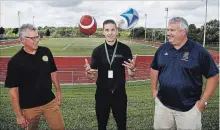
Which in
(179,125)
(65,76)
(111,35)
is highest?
(111,35)

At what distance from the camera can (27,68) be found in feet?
13.7

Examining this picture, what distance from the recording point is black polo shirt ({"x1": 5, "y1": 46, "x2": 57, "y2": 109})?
4148mm

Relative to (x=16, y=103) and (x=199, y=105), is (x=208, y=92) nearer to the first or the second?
(x=199, y=105)

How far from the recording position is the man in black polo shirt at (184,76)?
13.1 ft

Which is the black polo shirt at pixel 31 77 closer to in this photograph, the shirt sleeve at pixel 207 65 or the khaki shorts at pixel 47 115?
the khaki shorts at pixel 47 115

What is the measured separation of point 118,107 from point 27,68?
1.48 m

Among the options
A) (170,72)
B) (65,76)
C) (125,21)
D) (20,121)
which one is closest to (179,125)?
(170,72)

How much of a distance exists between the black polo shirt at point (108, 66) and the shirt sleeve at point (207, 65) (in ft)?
3.67

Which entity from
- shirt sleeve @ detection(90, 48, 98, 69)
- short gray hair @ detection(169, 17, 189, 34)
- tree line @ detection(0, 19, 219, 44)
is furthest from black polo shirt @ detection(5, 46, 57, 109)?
tree line @ detection(0, 19, 219, 44)

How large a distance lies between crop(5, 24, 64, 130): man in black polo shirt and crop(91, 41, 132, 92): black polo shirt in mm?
726

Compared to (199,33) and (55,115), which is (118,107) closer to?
(55,115)

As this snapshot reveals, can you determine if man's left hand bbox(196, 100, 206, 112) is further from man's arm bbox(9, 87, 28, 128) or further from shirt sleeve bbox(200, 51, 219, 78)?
man's arm bbox(9, 87, 28, 128)

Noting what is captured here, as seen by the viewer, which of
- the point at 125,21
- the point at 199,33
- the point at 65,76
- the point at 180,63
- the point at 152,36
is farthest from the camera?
the point at 152,36

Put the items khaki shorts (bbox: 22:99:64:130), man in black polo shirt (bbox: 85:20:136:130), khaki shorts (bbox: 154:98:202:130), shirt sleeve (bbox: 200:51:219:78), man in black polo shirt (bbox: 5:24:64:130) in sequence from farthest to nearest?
man in black polo shirt (bbox: 85:20:136:130), khaki shorts (bbox: 22:99:64:130), man in black polo shirt (bbox: 5:24:64:130), khaki shorts (bbox: 154:98:202:130), shirt sleeve (bbox: 200:51:219:78)
